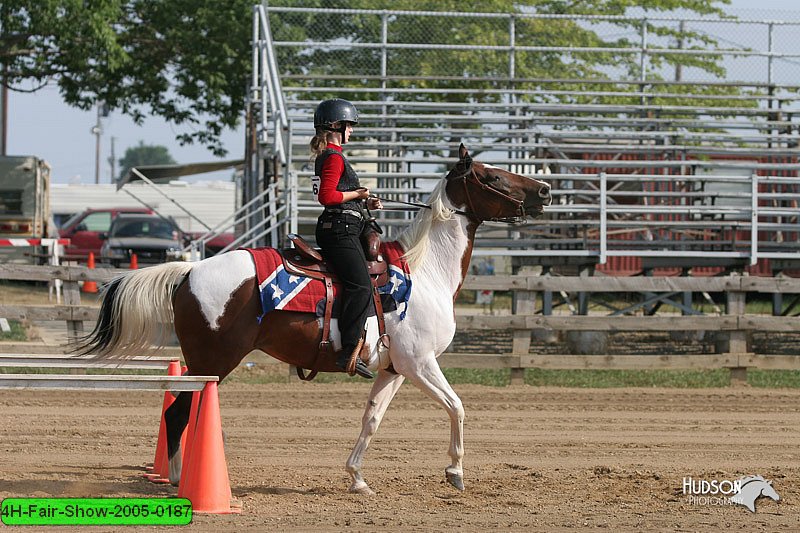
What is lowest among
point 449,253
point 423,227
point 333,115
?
point 449,253

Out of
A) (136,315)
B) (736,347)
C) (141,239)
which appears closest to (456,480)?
(136,315)

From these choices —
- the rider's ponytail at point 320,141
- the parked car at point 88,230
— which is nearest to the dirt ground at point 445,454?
the rider's ponytail at point 320,141

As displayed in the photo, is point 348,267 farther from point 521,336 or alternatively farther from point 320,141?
point 521,336

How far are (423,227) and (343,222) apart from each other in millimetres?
732

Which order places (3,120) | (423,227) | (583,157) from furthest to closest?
(3,120) < (583,157) < (423,227)

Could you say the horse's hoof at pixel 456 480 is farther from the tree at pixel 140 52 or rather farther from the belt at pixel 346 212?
the tree at pixel 140 52

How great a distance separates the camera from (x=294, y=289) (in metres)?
7.51

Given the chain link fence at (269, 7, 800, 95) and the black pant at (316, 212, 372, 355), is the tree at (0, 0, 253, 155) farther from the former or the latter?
the black pant at (316, 212, 372, 355)

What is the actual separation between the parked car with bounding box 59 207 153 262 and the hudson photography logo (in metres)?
27.5

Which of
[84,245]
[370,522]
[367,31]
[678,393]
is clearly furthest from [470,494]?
[84,245]

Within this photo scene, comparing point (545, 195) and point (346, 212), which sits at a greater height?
point (545, 195)

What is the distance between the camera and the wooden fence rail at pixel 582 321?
13.9m

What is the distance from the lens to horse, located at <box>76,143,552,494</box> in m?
7.42

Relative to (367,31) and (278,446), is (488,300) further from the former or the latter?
(278,446)
